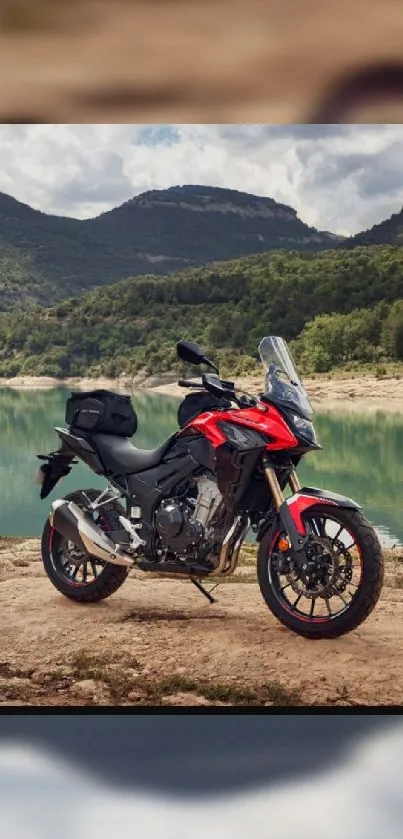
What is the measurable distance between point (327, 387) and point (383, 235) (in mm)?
3816

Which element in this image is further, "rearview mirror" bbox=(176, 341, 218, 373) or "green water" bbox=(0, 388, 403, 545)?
"green water" bbox=(0, 388, 403, 545)

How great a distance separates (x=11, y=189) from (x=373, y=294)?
18.7ft

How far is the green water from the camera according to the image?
776 centimetres

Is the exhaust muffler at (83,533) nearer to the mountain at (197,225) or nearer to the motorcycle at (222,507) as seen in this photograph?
the motorcycle at (222,507)

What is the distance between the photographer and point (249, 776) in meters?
2.96

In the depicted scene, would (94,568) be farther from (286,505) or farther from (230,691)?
(286,505)

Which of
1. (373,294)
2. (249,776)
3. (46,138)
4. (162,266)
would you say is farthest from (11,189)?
(249,776)

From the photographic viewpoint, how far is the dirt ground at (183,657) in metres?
3.46

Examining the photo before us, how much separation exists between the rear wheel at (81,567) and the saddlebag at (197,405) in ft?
1.36

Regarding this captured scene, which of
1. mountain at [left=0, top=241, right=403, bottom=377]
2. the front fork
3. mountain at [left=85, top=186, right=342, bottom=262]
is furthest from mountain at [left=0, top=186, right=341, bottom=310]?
the front fork

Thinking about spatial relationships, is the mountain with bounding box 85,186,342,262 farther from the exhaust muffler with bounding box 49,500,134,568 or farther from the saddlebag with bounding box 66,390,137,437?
the exhaust muffler with bounding box 49,500,134,568

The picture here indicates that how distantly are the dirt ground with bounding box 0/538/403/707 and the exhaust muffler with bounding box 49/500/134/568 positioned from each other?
27cm
